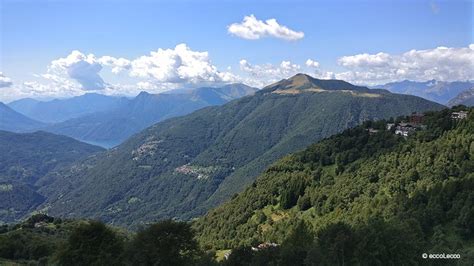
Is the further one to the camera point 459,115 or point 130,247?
point 459,115

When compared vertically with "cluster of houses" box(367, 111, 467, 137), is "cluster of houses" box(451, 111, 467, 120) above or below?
above

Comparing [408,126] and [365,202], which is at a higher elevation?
[408,126]

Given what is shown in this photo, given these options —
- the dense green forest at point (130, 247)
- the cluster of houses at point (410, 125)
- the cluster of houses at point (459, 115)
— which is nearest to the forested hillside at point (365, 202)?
the cluster of houses at point (459, 115)

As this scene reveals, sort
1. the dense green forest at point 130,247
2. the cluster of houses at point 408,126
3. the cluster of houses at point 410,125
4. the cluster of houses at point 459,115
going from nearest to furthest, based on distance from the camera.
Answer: the dense green forest at point 130,247
the cluster of houses at point 459,115
the cluster of houses at point 410,125
the cluster of houses at point 408,126

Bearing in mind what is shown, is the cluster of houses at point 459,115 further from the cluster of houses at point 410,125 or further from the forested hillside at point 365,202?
the forested hillside at point 365,202

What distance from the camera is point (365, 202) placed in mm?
73188

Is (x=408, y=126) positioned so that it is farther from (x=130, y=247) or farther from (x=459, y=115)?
(x=130, y=247)

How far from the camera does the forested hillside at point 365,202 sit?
3869 centimetres

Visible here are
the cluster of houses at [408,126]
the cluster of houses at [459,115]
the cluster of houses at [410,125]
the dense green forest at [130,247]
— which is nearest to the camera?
the dense green forest at [130,247]

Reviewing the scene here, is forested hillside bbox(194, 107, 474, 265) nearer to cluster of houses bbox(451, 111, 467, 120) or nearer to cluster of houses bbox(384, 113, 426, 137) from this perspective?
cluster of houses bbox(451, 111, 467, 120)

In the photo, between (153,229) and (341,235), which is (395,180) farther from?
(153,229)

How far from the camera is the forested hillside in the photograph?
38.7 meters

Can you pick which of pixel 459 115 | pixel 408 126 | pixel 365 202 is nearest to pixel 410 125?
pixel 408 126

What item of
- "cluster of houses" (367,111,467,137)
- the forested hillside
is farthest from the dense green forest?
"cluster of houses" (367,111,467,137)
